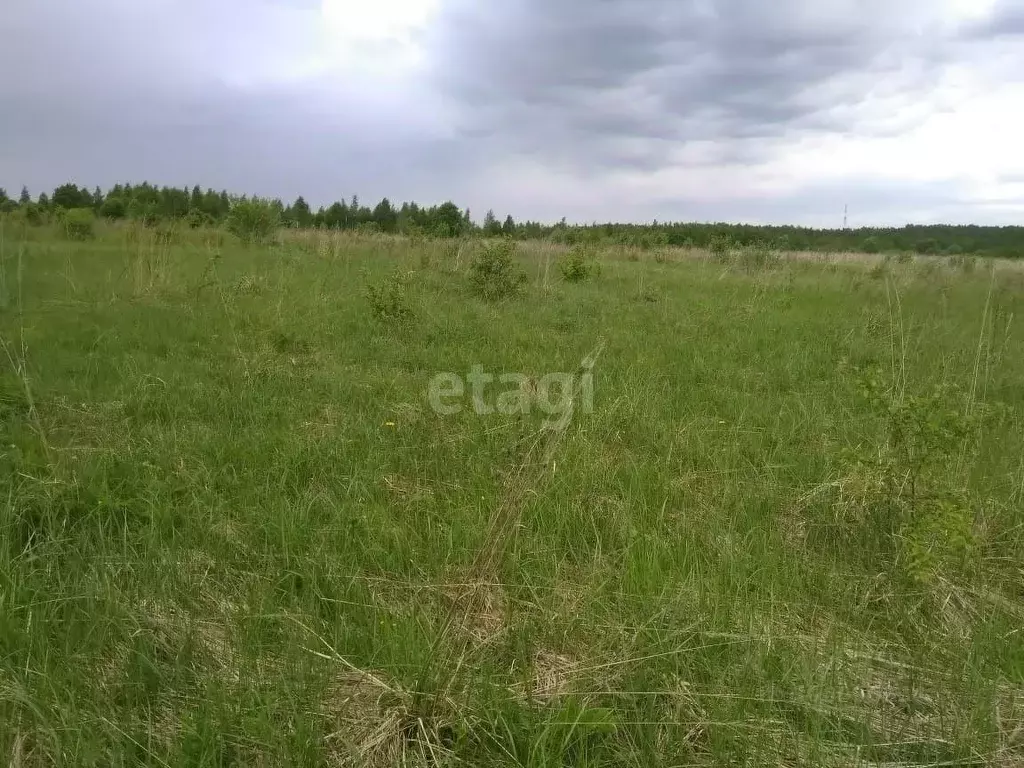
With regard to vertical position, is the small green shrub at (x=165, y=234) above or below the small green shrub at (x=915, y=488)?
above

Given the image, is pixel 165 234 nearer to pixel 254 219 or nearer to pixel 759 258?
pixel 254 219

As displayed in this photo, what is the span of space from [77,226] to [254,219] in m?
6.71

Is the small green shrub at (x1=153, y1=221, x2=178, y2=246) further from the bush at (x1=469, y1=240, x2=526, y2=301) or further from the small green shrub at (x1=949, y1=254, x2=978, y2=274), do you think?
the small green shrub at (x1=949, y1=254, x2=978, y2=274)

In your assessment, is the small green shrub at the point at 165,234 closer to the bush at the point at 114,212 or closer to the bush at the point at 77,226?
the bush at the point at 77,226

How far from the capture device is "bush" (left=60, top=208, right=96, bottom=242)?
7.89 m

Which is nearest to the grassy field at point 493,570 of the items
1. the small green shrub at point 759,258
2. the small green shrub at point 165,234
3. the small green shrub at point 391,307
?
the small green shrub at point 391,307

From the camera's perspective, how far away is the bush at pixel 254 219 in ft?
44.3

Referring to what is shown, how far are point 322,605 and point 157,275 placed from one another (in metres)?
6.29

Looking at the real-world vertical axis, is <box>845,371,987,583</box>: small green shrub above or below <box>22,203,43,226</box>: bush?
below

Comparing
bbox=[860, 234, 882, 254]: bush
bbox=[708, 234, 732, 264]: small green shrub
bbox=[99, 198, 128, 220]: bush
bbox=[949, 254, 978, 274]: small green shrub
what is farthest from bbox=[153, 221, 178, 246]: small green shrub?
bbox=[860, 234, 882, 254]: bush

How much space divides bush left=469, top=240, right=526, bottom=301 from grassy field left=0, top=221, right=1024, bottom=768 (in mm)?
3722

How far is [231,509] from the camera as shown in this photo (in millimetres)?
2320

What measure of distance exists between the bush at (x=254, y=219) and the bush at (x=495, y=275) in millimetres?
7248

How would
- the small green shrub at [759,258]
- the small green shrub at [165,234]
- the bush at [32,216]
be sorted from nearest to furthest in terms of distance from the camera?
the bush at [32,216] < the small green shrub at [165,234] < the small green shrub at [759,258]
